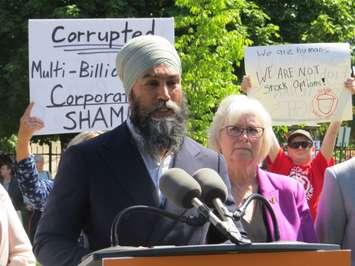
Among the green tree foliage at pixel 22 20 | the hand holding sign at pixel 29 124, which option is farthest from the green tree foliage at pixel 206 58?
the green tree foliage at pixel 22 20

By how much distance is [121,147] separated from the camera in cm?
276

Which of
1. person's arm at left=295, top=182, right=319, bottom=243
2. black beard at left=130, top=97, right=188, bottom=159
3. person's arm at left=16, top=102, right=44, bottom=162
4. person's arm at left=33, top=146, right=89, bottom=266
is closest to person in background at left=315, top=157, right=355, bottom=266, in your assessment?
person's arm at left=295, top=182, right=319, bottom=243

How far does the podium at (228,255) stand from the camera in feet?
6.09

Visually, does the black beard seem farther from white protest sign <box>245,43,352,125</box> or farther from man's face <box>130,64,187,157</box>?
white protest sign <box>245,43,352,125</box>

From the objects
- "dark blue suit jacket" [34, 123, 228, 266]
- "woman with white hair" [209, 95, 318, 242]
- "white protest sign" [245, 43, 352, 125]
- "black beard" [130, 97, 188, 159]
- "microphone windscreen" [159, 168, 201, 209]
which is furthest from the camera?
"white protest sign" [245, 43, 352, 125]

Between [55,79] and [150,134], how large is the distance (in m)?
3.51

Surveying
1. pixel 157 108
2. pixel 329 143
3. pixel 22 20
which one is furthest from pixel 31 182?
pixel 22 20

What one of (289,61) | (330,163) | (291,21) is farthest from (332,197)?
(291,21)

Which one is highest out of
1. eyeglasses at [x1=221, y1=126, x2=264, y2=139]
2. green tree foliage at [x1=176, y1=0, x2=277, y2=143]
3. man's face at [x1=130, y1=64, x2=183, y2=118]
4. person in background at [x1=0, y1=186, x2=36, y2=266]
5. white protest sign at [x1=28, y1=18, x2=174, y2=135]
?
green tree foliage at [x1=176, y1=0, x2=277, y2=143]

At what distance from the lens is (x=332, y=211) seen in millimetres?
3342

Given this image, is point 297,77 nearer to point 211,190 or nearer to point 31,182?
point 31,182

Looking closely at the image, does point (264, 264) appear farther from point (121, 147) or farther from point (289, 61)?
point (289, 61)

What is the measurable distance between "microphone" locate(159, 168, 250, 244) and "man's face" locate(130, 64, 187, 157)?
2.10 feet

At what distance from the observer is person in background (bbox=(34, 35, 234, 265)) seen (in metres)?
2.56
